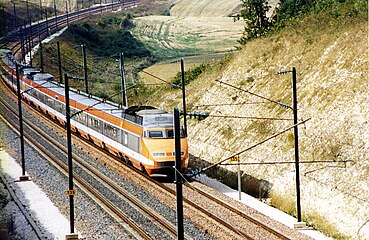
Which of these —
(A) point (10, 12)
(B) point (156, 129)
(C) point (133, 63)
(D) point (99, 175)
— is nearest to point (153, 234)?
(B) point (156, 129)

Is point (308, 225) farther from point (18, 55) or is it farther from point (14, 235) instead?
point (18, 55)

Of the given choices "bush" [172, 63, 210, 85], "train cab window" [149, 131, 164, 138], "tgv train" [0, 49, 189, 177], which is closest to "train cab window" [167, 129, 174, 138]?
"tgv train" [0, 49, 189, 177]

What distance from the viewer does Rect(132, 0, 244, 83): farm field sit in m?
83.4

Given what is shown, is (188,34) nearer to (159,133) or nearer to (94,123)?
(94,123)

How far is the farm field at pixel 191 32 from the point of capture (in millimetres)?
83375

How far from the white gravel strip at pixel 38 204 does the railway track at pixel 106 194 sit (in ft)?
6.36

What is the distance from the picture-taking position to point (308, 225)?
29.0 meters

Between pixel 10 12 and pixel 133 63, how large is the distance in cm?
4621

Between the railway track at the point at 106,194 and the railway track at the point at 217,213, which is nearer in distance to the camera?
the railway track at the point at 217,213

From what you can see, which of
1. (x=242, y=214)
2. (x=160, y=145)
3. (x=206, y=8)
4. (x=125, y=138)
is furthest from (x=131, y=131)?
(x=206, y=8)

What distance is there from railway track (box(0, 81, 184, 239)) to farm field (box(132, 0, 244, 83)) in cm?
2859

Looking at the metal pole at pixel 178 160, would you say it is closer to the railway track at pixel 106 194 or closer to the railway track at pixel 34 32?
the railway track at pixel 106 194

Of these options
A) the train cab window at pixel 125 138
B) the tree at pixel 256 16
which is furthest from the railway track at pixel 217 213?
the tree at pixel 256 16

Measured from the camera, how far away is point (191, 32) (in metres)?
102
